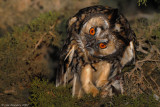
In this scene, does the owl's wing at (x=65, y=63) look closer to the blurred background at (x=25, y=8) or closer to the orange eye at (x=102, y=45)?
the orange eye at (x=102, y=45)

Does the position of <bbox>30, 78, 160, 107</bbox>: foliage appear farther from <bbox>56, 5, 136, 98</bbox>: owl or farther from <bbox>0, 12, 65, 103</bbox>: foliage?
<bbox>0, 12, 65, 103</bbox>: foliage

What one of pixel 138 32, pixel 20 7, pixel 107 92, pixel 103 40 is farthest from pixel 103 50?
pixel 20 7

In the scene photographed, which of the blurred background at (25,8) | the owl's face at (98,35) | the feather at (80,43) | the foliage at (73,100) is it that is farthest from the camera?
the blurred background at (25,8)

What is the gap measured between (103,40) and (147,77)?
2.44ft

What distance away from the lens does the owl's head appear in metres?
2.21

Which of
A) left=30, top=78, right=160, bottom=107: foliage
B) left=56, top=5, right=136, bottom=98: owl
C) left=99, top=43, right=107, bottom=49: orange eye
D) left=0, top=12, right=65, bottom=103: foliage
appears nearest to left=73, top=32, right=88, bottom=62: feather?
left=56, top=5, right=136, bottom=98: owl

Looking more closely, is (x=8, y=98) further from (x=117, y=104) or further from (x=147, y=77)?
(x=147, y=77)

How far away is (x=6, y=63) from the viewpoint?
10.3 feet

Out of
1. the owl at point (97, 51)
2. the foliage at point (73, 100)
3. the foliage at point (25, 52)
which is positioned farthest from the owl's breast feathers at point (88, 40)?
the foliage at point (25, 52)

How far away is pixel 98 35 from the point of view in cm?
220

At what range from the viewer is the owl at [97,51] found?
222 cm

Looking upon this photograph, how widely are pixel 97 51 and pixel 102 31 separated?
24 centimetres

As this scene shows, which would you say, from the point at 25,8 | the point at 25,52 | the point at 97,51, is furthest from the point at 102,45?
the point at 25,8

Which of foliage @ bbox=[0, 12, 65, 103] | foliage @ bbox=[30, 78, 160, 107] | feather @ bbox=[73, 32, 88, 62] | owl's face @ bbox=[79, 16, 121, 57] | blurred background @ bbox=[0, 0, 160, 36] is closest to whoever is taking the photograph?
foliage @ bbox=[30, 78, 160, 107]
